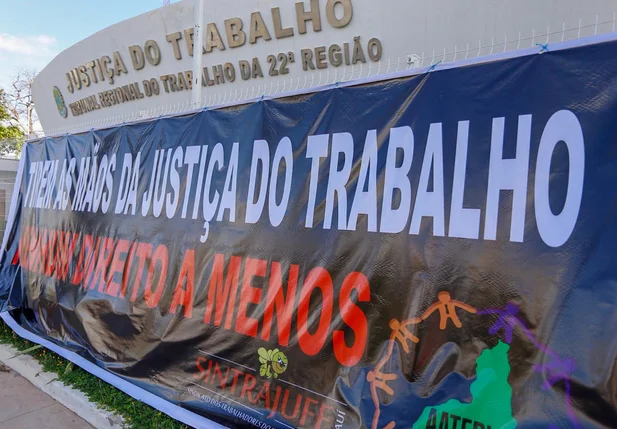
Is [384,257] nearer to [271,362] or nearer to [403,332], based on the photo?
[403,332]

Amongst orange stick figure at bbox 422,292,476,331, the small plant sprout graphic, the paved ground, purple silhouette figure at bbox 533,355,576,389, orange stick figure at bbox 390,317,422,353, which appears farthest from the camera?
the paved ground

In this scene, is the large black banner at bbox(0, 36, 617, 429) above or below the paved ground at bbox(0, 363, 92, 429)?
above

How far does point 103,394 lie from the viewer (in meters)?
4.20

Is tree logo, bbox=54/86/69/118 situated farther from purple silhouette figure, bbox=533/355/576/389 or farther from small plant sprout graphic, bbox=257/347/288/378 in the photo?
purple silhouette figure, bbox=533/355/576/389

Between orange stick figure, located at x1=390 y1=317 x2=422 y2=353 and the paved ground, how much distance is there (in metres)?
2.70

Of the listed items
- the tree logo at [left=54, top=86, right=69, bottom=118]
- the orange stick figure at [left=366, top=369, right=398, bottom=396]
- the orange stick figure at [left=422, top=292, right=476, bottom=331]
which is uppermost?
the tree logo at [left=54, top=86, right=69, bottom=118]

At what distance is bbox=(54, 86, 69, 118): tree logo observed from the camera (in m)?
13.6

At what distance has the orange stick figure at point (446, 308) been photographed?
2.45 metres

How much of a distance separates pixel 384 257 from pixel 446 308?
1.46ft

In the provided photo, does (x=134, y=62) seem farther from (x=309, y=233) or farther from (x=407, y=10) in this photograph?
(x=309, y=233)

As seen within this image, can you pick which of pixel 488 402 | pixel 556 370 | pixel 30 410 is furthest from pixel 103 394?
pixel 556 370

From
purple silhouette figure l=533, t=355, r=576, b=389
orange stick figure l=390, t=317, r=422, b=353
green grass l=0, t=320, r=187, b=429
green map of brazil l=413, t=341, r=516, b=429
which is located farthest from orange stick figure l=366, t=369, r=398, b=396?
green grass l=0, t=320, r=187, b=429

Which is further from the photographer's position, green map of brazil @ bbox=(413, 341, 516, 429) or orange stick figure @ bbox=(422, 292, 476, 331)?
orange stick figure @ bbox=(422, 292, 476, 331)

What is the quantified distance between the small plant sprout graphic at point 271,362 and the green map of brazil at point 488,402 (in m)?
1.09
